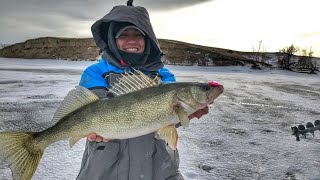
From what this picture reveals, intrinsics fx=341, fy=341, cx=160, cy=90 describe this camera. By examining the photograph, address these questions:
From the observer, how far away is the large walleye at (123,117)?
246 centimetres

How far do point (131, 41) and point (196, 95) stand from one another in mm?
999

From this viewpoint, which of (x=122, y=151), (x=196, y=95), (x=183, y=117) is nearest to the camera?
(x=183, y=117)

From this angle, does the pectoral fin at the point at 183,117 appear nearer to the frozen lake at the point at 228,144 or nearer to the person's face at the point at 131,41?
the person's face at the point at 131,41

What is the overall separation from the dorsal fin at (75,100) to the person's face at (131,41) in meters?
0.71

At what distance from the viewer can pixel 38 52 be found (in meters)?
42.2

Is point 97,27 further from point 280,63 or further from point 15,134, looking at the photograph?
point 280,63

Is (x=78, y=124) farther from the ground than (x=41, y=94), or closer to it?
farther from the ground

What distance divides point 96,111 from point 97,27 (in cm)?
122

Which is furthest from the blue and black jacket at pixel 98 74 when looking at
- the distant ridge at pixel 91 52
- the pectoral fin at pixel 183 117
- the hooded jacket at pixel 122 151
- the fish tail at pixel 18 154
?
the distant ridge at pixel 91 52

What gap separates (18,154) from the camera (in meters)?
2.47

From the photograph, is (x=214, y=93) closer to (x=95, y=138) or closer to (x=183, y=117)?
(x=183, y=117)

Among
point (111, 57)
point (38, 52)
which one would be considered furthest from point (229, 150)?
point (38, 52)

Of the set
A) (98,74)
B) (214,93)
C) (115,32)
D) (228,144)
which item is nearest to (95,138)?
(98,74)

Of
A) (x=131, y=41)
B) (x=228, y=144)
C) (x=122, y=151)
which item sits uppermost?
(x=131, y=41)
